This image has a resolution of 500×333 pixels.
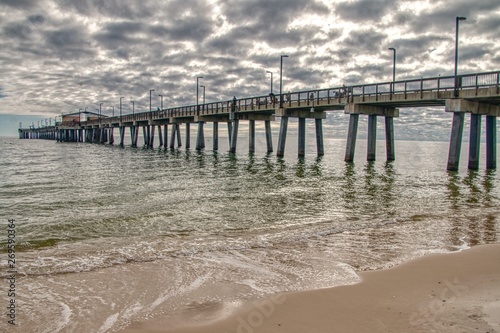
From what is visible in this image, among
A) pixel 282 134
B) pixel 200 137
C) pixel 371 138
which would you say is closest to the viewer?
pixel 371 138

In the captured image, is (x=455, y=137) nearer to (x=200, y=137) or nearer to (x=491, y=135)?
(x=491, y=135)

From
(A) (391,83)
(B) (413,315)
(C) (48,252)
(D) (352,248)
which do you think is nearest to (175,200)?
(C) (48,252)

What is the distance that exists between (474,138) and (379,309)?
1131 inches

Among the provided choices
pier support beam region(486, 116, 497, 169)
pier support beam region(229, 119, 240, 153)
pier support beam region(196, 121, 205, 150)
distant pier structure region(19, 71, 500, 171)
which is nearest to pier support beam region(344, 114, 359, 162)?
distant pier structure region(19, 71, 500, 171)

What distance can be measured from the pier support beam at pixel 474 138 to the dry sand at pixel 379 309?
25.7m

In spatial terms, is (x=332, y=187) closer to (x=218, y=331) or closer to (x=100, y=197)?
(x=100, y=197)

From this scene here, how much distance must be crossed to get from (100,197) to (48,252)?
7.53 metres

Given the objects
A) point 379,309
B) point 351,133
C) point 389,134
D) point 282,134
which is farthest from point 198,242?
point 282,134

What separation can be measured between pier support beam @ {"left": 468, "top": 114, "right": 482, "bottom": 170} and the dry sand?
25740 millimetres

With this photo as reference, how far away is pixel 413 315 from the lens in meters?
4.33

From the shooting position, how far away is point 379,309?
4.57m

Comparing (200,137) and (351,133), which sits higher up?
(351,133)

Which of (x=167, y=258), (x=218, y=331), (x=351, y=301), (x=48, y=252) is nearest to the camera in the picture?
(x=218, y=331)

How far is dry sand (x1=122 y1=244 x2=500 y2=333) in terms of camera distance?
13.4ft
